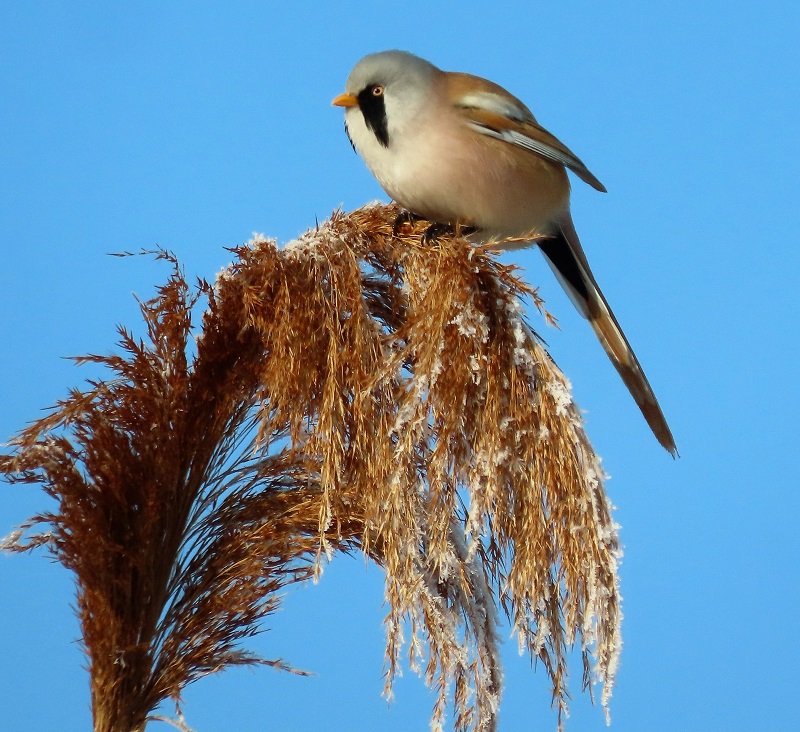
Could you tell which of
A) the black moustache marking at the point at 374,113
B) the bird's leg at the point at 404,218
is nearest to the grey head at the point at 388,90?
the black moustache marking at the point at 374,113

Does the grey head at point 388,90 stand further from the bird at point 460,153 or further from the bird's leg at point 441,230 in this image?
the bird's leg at point 441,230

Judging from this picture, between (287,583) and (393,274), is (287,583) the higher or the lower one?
the lower one

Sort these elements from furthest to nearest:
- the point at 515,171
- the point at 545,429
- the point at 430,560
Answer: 1. the point at 515,171
2. the point at 430,560
3. the point at 545,429

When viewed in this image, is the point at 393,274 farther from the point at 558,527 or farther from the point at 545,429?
the point at 558,527

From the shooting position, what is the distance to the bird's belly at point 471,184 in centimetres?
202

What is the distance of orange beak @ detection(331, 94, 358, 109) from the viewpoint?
6.86 feet

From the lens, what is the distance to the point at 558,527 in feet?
5.54

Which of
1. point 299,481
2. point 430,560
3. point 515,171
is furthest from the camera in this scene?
point 515,171

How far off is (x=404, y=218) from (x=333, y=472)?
652 millimetres

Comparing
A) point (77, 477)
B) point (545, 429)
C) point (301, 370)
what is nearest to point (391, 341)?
point (301, 370)

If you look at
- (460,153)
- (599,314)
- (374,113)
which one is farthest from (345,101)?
(599,314)

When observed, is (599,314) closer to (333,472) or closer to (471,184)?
(471,184)

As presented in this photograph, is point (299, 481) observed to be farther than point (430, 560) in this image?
Yes

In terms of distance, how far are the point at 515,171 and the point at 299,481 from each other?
837mm
